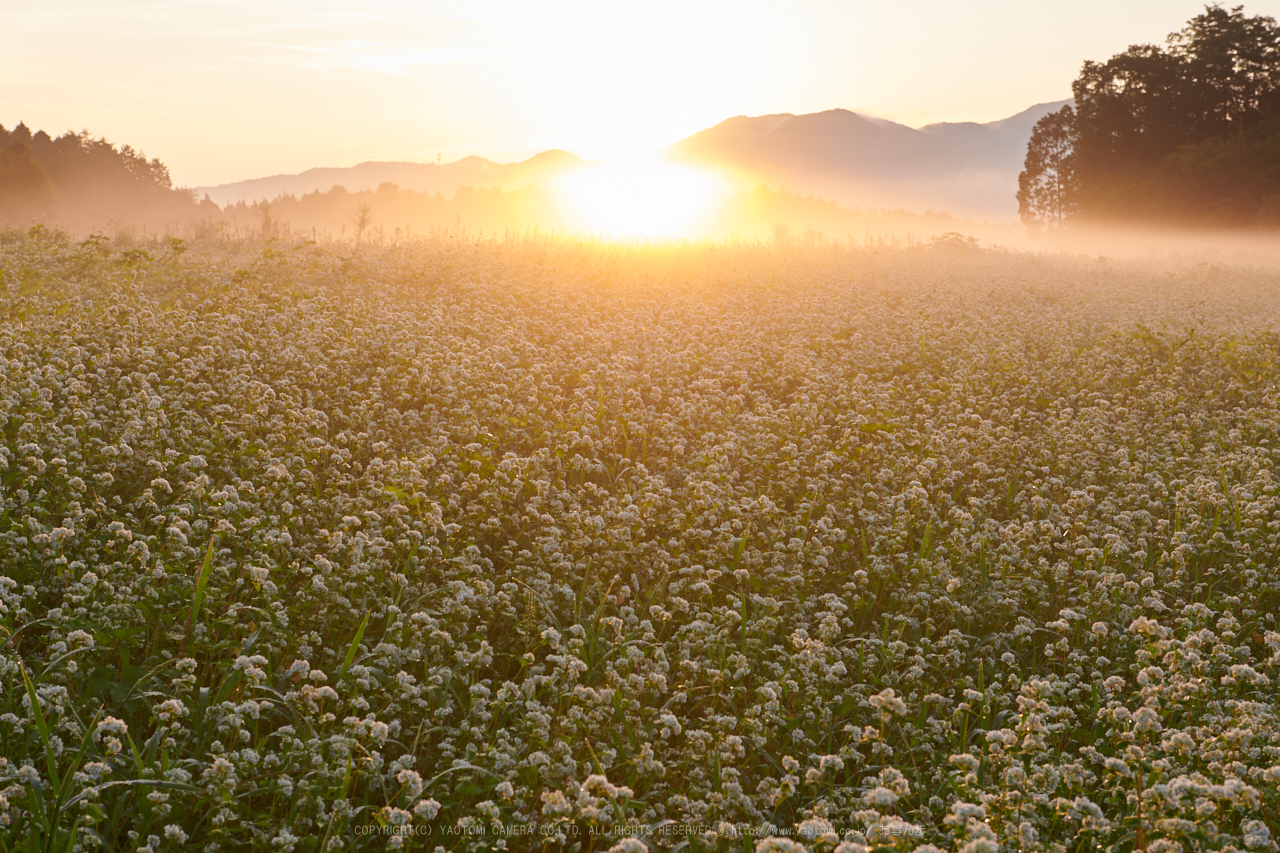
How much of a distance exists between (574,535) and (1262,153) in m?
48.1

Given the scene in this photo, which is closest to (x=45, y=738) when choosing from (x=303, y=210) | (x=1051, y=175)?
(x=1051, y=175)

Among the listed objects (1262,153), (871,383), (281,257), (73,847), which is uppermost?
(1262,153)

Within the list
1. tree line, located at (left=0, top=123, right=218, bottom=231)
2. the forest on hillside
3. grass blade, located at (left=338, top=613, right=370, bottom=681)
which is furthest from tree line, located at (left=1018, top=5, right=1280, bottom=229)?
tree line, located at (left=0, top=123, right=218, bottom=231)

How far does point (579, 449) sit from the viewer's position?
7.90 meters

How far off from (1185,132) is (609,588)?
53.7 m

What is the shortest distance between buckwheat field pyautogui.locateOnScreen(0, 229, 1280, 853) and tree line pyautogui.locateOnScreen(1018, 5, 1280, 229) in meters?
36.9

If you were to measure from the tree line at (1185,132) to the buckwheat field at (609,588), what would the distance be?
36.9 meters

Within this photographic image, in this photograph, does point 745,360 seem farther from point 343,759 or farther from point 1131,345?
point 343,759

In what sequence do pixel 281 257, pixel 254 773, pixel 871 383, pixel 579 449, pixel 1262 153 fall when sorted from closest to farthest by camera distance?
pixel 254 773
pixel 579 449
pixel 871 383
pixel 281 257
pixel 1262 153

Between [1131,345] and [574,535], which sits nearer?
[574,535]

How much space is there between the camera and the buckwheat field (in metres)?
3.71

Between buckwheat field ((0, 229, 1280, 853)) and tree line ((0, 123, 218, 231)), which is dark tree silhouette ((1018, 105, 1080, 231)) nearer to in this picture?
buckwheat field ((0, 229, 1280, 853))

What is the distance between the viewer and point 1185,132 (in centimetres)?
4331

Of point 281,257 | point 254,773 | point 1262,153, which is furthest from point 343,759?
point 1262,153
